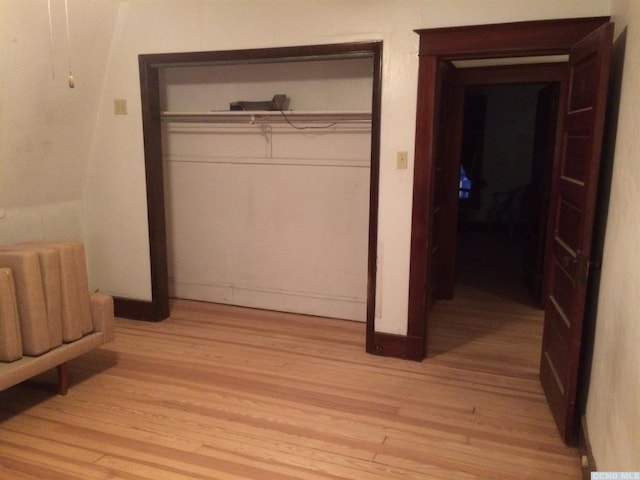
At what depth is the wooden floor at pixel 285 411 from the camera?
92.8 inches

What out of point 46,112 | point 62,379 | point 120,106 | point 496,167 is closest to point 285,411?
point 62,379

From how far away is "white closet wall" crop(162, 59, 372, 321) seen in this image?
13.4 ft

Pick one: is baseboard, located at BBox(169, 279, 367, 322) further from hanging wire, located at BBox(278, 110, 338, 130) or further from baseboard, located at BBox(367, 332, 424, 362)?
hanging wire, located at BBox(278, 110, 338, 130)

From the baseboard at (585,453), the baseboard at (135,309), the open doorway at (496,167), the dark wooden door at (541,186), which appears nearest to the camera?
the baseboard at (585,453)

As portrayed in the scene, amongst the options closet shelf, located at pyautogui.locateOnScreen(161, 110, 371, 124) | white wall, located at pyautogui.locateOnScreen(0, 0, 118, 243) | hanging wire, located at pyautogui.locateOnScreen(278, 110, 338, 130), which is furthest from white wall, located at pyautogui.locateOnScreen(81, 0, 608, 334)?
hanging wire, located at pyautogui.locateOnScreen(278, 110, 338, 130)

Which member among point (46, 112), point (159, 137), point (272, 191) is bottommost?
point (272, 191)

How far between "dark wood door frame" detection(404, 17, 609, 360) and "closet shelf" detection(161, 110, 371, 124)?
Answer: 2.48ft

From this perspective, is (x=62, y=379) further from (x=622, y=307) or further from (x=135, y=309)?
(x=622, y=307)

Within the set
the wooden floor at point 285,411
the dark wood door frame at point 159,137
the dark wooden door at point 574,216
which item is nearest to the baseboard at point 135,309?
the dark wood door frame at point 159,137

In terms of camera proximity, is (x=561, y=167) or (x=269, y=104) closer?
(x=561, y=167)

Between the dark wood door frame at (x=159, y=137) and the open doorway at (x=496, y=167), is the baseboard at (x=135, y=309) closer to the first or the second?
the dark wood door frame at (x=159, y=137)

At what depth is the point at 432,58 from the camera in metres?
3.14

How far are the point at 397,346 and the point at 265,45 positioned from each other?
7.28ft

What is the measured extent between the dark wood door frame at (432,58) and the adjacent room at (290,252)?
0.01m
